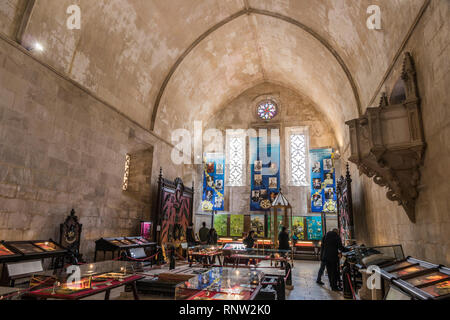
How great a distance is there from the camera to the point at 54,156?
6.63 meters

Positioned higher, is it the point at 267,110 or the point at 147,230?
the point at 267,110

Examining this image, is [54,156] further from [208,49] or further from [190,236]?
[208,49]

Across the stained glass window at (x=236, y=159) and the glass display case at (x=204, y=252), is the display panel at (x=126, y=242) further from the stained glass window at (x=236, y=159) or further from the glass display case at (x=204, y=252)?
the stained glass window at (x=236, y=159)

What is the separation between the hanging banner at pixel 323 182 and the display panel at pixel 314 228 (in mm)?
491

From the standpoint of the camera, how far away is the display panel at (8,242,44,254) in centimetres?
504

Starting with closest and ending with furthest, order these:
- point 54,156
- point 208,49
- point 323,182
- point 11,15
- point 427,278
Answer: point 427,278 → point 11,15 → point 54,156 → point 208,49 → point 323,182

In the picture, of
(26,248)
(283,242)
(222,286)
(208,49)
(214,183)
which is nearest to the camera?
(222,286)

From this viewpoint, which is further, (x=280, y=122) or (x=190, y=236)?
(x=280, y=122)

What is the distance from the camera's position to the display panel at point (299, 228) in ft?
45.5

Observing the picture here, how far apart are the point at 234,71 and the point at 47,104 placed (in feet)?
32.4

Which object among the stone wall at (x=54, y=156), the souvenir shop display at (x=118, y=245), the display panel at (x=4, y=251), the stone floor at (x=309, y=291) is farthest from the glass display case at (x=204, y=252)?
the display panel at (x=4, y=251)

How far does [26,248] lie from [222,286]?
159 inches

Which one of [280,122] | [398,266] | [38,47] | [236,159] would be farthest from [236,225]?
[38,47]

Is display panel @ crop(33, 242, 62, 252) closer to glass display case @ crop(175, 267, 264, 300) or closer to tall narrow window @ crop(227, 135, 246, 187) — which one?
glass display case @ crop(175, 267, 264, 300)
